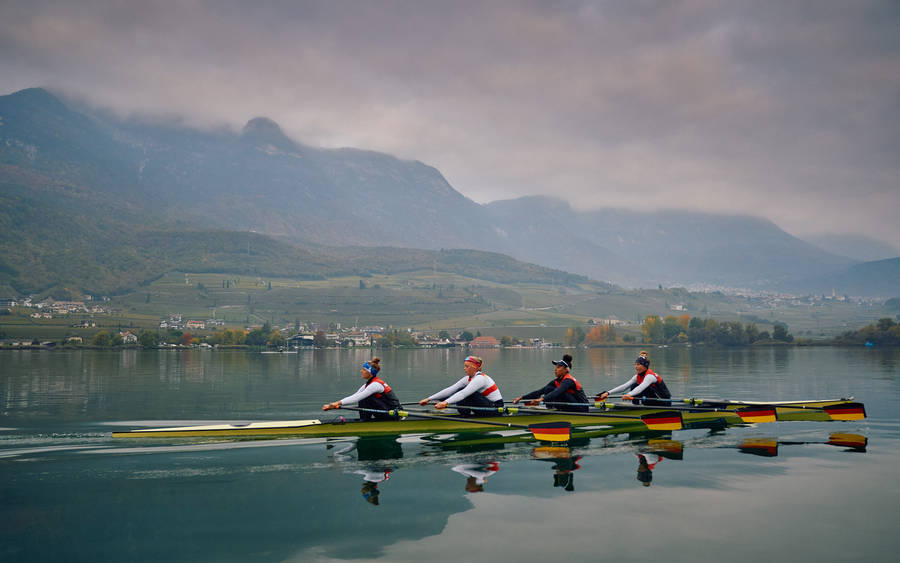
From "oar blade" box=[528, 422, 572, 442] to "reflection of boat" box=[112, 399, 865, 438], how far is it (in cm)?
96

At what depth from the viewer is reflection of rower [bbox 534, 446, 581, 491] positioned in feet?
42.3

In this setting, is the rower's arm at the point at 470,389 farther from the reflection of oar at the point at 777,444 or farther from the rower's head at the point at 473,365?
the reflection of oar at the point at 777,444

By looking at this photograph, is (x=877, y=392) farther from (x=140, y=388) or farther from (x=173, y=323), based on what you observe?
(x=173, y=323)

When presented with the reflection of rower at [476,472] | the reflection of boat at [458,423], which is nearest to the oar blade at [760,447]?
the reflection of boat at [458,423]

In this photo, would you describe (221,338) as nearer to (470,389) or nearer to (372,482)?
(470,389)

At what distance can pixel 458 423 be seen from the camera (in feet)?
54.9

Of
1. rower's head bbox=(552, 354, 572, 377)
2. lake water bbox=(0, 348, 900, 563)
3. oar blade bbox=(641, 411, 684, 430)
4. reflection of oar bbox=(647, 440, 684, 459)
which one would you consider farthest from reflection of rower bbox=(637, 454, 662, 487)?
rower's head bbox=(552, 354, 572, 377)

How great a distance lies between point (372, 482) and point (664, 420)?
9130 millimetres

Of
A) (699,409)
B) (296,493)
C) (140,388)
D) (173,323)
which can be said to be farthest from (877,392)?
(173,323)

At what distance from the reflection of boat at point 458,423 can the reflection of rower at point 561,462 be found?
119 cm

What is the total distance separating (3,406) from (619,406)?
27.3 meters

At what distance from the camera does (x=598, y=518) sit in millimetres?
10453

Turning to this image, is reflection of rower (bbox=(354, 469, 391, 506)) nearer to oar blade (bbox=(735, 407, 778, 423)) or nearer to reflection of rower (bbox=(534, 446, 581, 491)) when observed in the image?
reflection of rower (bbox=(534, 446, 581, 491))

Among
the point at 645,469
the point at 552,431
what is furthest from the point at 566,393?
the point at 645,469
